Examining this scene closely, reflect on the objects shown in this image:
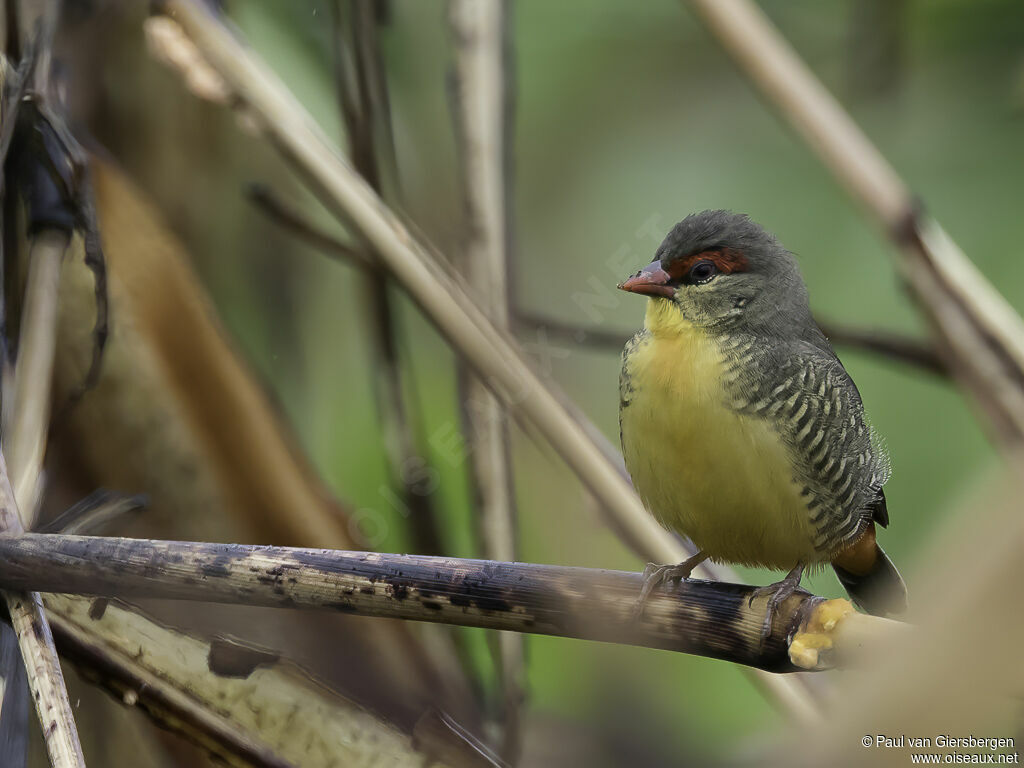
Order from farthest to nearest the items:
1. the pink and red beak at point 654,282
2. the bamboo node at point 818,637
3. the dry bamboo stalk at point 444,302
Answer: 1. the dry bamboo stalk at point 444,302
2. the pink and red beak at point 654,282
3. the bamboo node at point 818,637

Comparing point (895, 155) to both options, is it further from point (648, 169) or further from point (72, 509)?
point (72, 509)

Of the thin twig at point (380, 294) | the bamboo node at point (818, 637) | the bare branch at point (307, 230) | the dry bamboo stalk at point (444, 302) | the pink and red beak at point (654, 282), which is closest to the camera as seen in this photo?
the bamboo node at point (818, 637)

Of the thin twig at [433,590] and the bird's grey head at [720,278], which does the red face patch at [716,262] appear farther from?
the thin twig at [433,590]

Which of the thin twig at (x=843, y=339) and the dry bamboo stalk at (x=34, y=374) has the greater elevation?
the dry bamboo stalk at (x=34, y=374)

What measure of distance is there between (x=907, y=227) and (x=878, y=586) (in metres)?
0.64

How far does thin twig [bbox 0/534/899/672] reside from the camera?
1020 mm

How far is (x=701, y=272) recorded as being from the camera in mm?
1498

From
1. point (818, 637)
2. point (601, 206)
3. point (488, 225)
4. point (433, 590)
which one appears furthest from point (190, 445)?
point (601, 206)

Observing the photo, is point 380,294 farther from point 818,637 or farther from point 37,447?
point 818,637

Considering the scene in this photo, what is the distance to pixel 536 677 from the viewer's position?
7.37ft

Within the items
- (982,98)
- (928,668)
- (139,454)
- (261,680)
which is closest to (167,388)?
(139,454)

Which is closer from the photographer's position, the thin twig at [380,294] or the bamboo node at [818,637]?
the bamboo node at [818,637]

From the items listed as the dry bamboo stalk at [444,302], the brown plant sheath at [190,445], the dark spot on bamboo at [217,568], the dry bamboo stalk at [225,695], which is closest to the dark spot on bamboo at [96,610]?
the dry bamboo stalk at [225,695]

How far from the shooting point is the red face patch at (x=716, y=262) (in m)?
1.50
